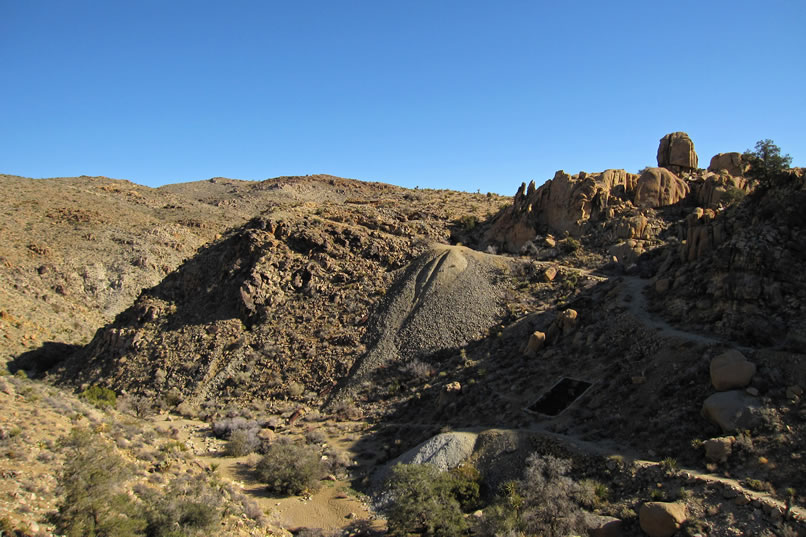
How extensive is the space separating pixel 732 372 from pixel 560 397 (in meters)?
6.08

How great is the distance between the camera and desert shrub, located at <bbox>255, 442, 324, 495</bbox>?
18922 mm

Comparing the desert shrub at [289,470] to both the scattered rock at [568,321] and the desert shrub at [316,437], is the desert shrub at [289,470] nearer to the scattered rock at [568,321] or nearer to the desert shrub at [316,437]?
the desert shrub at [316,437]

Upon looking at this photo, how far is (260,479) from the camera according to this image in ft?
64.8

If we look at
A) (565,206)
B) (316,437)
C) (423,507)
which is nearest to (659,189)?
(565,206)

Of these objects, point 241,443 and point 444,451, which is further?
point 241,443

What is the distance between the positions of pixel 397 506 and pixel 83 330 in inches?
1269

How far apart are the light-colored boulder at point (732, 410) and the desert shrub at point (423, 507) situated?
8171 mm

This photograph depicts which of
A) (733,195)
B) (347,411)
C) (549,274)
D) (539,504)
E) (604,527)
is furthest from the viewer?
(733,195)

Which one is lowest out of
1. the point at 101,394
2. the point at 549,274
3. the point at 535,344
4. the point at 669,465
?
the point at 101,394

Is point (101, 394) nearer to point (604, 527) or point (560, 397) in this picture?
point (560, 397)

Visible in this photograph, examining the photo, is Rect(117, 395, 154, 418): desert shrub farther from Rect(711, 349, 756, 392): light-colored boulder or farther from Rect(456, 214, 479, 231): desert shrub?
Rect(456, 214, 479, 231): desert shrub

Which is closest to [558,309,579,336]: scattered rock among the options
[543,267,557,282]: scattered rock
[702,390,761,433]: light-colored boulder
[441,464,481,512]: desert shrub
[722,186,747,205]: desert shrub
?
[543,267,557,282]: scattered rock

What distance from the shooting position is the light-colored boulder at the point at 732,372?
16.9 m

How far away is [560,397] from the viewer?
21.0 meters
